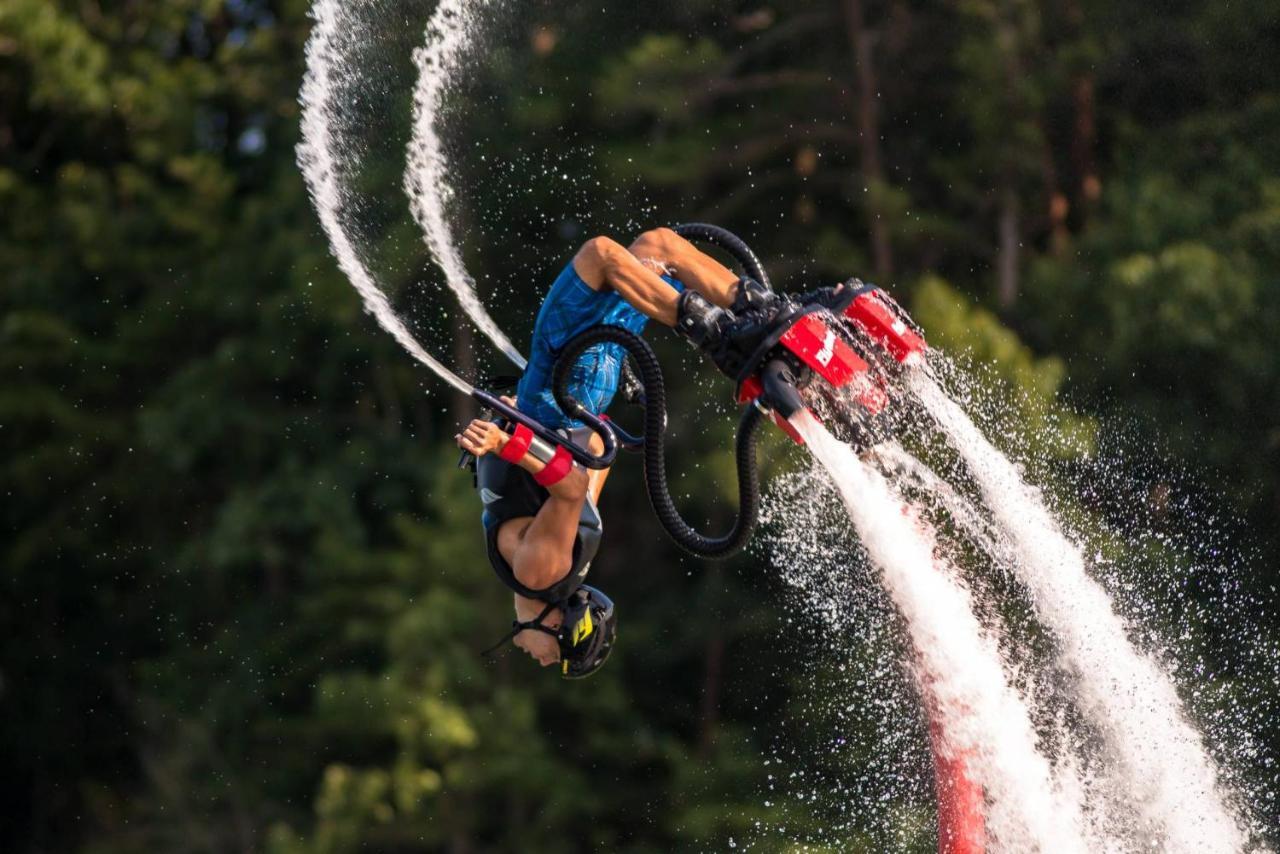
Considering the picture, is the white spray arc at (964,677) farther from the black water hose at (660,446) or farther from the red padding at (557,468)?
the red padding at (557,468)

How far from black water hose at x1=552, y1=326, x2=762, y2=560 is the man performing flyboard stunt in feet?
0.35

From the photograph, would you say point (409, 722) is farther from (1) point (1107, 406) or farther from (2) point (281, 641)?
(1) point (1107, 406)

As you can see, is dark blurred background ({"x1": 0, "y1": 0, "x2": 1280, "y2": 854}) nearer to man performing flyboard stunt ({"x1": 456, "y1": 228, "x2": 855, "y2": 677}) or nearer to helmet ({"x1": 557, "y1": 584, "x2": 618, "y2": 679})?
helmet ({"x1": 557, "y1": 584, "x2": 618, "y2": 679})

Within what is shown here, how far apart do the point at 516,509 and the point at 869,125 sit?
10765 mm

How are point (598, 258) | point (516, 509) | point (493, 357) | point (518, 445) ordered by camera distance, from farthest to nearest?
point (493, 357)
point (516, 509)
point (518, 445)
point (598, 258)

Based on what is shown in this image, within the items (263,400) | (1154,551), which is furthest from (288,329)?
(1154,551)

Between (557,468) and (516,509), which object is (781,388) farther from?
(516,509)

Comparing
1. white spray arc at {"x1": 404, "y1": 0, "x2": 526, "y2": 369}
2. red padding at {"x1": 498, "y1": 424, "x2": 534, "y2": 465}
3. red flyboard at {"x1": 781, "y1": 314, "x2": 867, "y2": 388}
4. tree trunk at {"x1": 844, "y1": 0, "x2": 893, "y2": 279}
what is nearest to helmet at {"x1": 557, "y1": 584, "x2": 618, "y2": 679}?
red padding at {"x1": 498, "y1": 424, "x2": 534, "y2": 465}

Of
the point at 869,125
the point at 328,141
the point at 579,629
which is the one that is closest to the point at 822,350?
the point at 579,629

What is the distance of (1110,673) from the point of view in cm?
919

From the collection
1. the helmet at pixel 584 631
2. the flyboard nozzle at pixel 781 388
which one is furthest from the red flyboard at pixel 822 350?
the helmet at pixel 584 631

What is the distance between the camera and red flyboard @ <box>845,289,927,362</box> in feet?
24.3

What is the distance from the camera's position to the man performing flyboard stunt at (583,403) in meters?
7.37

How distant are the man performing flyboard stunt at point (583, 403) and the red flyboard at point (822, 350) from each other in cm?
11
